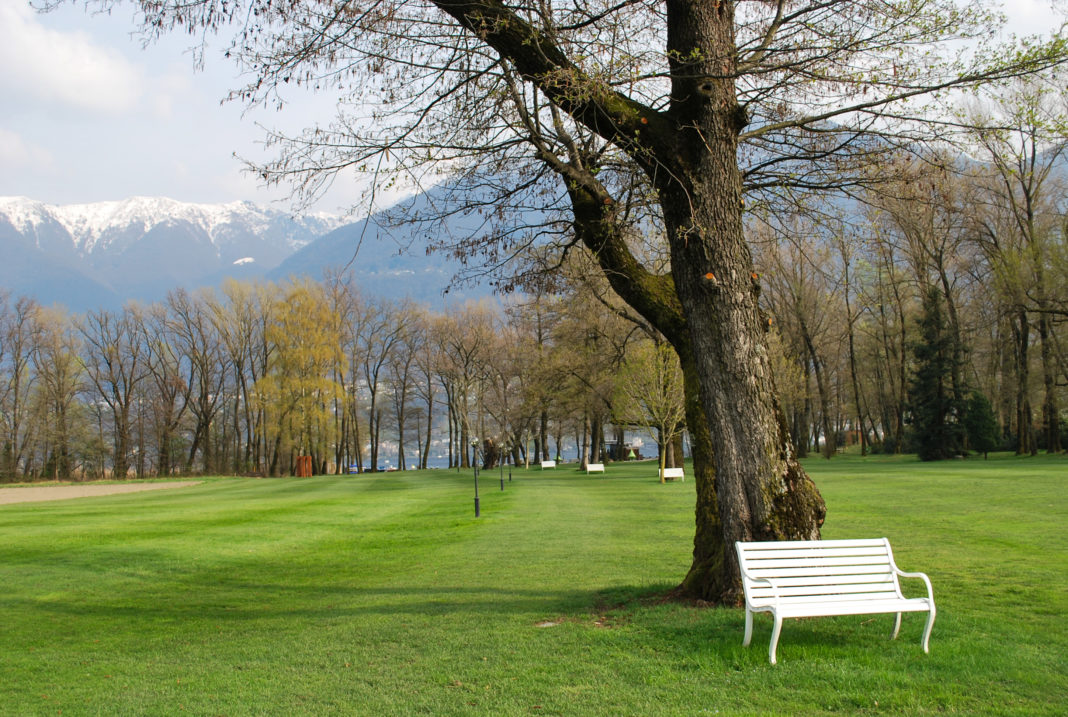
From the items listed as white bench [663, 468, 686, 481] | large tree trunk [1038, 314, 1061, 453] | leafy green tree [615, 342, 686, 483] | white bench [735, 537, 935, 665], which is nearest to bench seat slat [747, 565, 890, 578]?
white bench [735, 537, 935, 665]

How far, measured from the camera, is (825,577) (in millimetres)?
5805

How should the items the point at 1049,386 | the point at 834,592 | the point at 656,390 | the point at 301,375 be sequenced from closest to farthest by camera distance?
1. the point at 834,592
2. the point at 656,390
3. the point at 1049,386
4. the point at 301,375

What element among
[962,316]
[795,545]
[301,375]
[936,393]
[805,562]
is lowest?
[805,562]

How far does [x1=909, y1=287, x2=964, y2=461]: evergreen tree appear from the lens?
40500 mm

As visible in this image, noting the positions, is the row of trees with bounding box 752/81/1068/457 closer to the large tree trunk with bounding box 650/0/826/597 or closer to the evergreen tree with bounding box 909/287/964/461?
the evergreen tree with bounding box 909/287/964/461

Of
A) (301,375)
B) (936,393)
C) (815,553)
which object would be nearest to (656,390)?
(936,393)

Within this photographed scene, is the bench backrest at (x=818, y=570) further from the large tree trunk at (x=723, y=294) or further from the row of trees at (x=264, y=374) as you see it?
the row of trees at (x=264, y=374)

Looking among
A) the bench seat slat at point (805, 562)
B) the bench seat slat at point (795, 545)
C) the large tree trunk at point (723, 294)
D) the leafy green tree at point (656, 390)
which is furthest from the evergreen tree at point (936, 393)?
the bench seat slat at point (805, 562)

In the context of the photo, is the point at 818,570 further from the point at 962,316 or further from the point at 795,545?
the point at 962,316

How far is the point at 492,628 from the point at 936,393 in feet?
134

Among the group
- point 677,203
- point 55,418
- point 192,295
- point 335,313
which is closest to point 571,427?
point 335,313

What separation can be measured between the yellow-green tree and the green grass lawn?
3336 centimetres

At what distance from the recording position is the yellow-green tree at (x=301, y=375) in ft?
164

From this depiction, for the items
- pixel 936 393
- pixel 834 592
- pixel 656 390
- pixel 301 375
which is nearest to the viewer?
pixel 834 592
